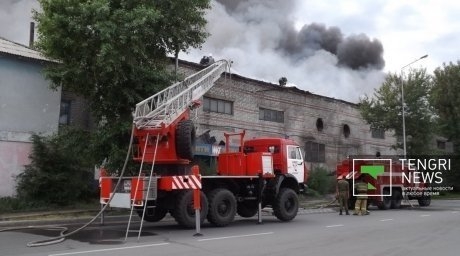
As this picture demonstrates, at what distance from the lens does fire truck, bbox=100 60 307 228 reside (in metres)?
13.4

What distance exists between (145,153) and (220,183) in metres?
2.41

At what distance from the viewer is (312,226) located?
14922mm

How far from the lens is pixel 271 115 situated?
30.6 metres

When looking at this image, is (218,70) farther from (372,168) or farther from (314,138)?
(314,138)

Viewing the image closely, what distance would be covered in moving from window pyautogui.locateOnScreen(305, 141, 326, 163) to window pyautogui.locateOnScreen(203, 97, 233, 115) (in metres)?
7.43

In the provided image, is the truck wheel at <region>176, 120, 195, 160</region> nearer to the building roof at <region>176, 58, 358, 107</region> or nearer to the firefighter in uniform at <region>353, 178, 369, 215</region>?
the building roof at <region>176, 58, 358, 107</region>

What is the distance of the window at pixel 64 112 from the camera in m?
21.3

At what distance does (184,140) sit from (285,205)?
457 cm

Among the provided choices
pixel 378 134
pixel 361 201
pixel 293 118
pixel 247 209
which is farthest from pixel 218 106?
pixel 378 134

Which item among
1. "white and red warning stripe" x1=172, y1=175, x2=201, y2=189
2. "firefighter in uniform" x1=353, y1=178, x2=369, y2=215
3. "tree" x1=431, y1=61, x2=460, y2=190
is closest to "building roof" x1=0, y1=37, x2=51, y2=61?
"white and red warning stripe" x1=172, y1=175, x2=201, y2=189

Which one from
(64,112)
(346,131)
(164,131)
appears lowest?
(164,131)

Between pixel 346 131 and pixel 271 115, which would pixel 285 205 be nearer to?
pixel 271 115

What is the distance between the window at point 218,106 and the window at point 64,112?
7.31 meters

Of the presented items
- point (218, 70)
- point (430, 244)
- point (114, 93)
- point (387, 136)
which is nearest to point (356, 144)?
point (387, 136)
